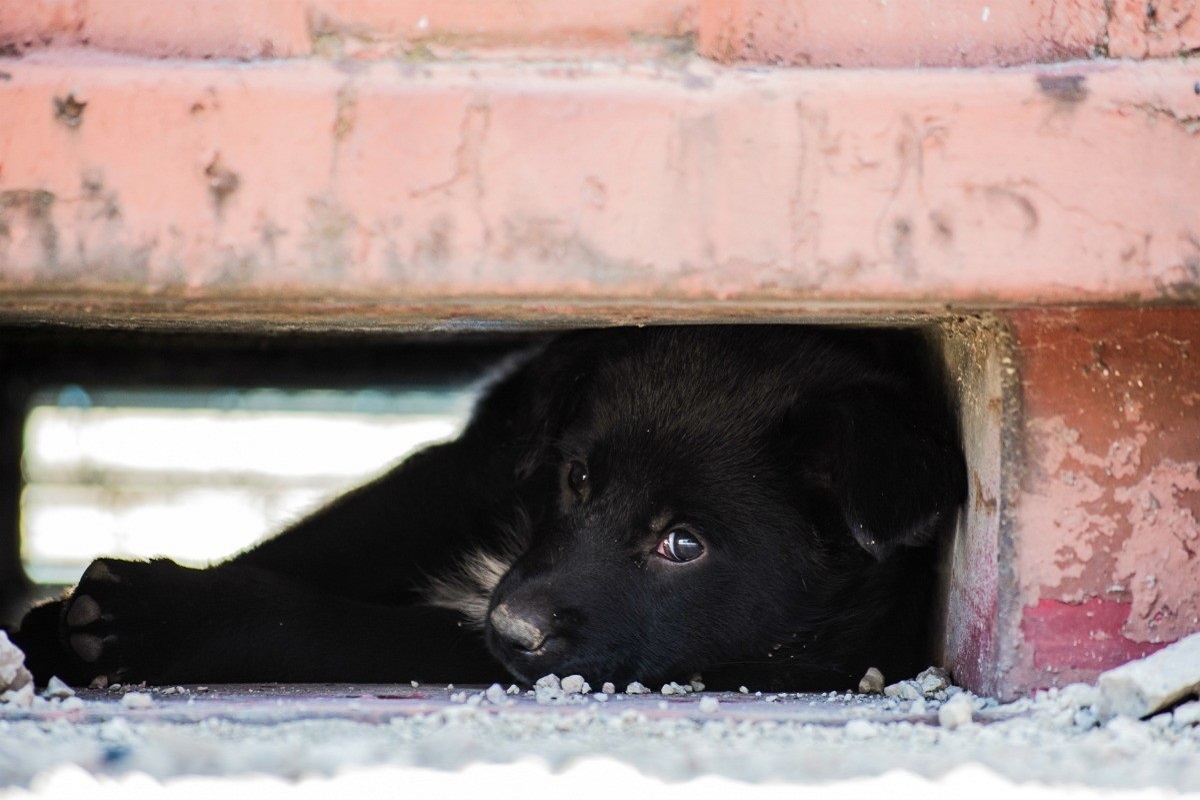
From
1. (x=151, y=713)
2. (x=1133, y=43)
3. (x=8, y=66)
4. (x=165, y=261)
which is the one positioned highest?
(x=1133, y=43)

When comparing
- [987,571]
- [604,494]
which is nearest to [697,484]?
[604,494]

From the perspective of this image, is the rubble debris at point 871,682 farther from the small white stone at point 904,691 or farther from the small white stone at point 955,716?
the small white stone at point 955,716

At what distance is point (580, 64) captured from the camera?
1.56 metres

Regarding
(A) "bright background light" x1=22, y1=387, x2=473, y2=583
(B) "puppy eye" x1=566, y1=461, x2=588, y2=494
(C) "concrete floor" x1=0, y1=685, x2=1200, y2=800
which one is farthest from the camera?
(A) "bright background light" x1=22, y1=387, x2=473, y2=583

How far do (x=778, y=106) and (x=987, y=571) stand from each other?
70cm

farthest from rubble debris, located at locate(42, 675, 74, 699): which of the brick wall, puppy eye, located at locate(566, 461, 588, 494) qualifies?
puppy eye, located at locate(566, 461, 588, 494)

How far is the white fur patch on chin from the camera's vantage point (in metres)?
2.41

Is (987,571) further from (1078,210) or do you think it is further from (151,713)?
(151,713)

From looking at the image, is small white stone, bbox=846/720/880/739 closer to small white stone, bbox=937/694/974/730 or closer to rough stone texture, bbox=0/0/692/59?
small white stone, bbox=937/694/974/730

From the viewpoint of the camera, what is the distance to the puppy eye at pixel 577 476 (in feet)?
7.32

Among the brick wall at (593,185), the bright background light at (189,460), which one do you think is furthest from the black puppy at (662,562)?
the bright background light at (189,460)

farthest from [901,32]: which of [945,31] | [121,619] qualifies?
[121,619]

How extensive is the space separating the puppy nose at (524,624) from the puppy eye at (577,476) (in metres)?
0.31

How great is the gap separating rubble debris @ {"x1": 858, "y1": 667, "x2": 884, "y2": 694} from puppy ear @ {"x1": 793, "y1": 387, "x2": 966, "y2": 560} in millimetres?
215
